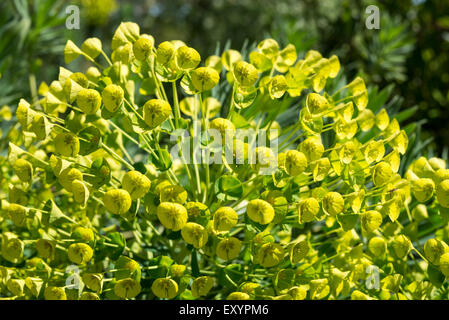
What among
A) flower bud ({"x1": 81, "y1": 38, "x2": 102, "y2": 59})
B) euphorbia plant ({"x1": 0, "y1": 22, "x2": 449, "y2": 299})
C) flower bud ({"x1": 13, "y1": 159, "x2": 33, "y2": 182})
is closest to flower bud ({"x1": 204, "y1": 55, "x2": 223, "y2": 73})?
euphorbia plant ({"x1": 0, "y1": 22, "x2": 449, "y2": 299})

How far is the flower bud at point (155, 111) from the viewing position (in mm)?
406

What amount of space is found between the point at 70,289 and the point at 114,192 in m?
0.12

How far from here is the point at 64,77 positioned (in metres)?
0.46

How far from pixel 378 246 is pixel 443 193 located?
0.28 ft

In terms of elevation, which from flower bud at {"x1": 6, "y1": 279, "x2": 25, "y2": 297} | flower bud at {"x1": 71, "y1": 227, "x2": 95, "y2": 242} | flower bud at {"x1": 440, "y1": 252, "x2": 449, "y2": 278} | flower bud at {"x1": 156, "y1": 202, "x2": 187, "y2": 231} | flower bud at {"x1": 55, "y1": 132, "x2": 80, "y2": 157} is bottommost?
flower bud at {"x1": 6, "y1": 279, "x2": 25, "y2": 297}

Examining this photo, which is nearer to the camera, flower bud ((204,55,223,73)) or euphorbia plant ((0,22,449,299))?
euphorbia plant ((0,22,449,299))

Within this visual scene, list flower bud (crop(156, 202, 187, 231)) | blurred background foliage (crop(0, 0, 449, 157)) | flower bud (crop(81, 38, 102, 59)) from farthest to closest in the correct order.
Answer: blurred background foliage (crop(0, 0, 449, 157)) → flower bud (crop(81, 38, 102, 59)) → flower bud (crop(156, 202, 187, 231))

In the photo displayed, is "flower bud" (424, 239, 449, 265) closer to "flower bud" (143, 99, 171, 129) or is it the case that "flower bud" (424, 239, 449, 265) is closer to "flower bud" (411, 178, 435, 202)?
"flower bud" (411, 178, 435, 202)

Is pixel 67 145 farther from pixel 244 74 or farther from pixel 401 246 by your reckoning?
pixel 401 246

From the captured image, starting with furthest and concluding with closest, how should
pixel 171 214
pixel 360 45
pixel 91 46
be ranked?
pixel 360 45 < pixel 91 46 < pixel 171 214

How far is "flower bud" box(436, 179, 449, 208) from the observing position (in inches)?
17.5

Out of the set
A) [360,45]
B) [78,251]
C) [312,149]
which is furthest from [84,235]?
[360,45]

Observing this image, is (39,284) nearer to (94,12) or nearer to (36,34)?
(36,34)

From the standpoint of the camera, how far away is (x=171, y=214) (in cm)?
39
